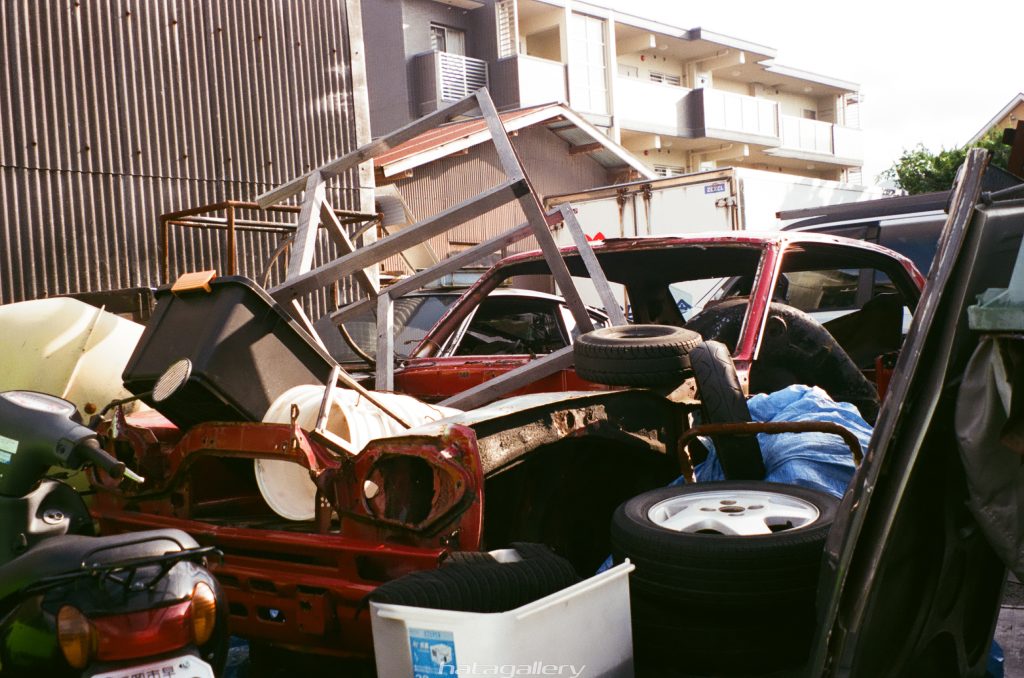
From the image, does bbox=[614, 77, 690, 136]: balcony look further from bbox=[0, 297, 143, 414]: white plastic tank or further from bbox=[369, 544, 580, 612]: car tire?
bbox=[369, 544, 580, 612]: car tire

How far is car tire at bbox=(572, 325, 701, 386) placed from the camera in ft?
11.7

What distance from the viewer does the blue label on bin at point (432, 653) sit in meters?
2.21

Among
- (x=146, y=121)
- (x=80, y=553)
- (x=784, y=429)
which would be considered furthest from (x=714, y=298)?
(x=146, y=121)

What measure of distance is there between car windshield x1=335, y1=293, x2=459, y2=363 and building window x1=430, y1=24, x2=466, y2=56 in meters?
19.2

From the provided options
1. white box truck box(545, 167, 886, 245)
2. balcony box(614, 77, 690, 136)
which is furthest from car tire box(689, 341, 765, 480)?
balcony box(614, 77, 690, 136)

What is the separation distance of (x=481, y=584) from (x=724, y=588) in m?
0.71

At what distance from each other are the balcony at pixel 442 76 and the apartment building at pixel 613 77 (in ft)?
0.10

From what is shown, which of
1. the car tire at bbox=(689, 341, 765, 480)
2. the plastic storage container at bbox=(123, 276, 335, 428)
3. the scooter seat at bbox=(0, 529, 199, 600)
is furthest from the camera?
the car tire at bbox=(689, 341, 765, 480)

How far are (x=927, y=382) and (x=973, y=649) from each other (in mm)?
1018

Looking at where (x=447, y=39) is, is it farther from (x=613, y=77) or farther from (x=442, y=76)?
(x=613, y=77)

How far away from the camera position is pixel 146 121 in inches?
426

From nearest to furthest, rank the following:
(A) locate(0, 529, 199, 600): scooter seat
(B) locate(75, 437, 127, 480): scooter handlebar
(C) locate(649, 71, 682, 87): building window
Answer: (A) locate(0, 529, 199, 600): scooter seat, (B) locate(75, 437, 127, 480): scooter handlebar, (C) locate(649, 71, 682, 87): building window

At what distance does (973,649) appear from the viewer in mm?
2734

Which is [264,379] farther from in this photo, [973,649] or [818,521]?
[973,649]
